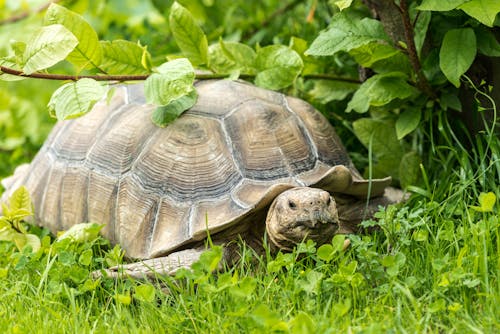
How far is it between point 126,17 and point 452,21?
10.2 ft

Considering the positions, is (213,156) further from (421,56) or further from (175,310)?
(421,56)

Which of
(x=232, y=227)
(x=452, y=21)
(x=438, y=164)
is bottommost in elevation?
(x=438, y=164)

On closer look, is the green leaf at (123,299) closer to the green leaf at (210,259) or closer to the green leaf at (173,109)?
the green leaf at (210,259)

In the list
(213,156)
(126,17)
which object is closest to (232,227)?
(213,156)

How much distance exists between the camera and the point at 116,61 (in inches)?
116

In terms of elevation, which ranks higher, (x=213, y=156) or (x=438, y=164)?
(x=213, y=156)

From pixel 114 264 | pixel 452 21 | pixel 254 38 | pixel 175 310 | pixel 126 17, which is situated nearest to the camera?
pixel 175 310

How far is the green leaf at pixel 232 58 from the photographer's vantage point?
322 centimetres

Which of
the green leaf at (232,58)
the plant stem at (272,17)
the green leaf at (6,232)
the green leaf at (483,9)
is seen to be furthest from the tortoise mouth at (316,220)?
the plant stem at (272,17)

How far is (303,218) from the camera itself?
250cm

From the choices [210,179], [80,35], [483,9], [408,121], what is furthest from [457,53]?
[80,35]

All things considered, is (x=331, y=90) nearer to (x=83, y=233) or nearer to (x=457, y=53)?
(x=457, y=53)

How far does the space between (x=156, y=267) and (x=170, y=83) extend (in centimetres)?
69

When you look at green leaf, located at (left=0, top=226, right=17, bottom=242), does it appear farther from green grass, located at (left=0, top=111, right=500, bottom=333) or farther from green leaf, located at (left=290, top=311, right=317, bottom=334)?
green leaf, located at (left=290, top=311, right=317, bottom=334)
